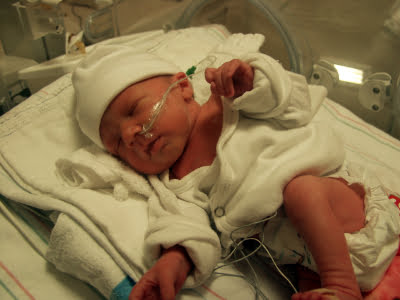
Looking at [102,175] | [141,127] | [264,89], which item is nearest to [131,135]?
[141,127]

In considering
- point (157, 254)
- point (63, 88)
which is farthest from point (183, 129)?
point (63, 88)

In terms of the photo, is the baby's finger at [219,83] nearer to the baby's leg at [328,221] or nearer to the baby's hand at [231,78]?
the baby's hand at [231,78]

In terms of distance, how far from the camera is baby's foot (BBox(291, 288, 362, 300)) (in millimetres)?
614

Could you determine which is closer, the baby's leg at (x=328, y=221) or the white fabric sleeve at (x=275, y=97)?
the baby's leg at (x=328, y=221)

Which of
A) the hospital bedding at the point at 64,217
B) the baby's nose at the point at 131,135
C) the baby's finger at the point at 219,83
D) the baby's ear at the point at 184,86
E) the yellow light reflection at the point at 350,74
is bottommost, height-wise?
the hospital bedding at the point at 64,217

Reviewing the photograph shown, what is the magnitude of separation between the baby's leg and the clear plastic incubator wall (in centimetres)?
57

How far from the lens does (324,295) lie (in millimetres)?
Answer: 618

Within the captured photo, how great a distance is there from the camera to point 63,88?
118 cm

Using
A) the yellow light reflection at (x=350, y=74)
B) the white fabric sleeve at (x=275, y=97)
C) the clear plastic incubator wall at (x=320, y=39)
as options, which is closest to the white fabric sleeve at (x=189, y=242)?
the white fabric sleeve at (x=275, y=97)

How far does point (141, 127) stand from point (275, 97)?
34 cm

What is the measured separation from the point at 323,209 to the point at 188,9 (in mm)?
1197

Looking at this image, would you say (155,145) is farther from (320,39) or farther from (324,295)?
(320,39)

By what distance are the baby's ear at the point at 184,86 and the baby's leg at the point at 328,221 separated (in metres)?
0.40

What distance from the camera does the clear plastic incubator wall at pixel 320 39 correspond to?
3.96 feet
